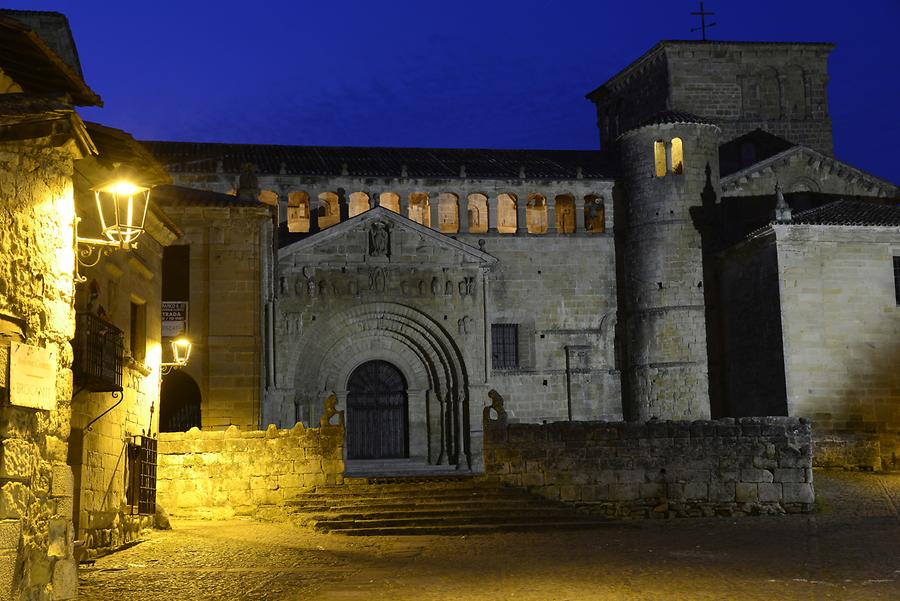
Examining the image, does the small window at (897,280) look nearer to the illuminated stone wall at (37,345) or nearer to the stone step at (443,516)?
the stone step at (443,516)

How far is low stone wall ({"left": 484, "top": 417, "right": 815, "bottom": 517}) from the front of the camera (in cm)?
1769

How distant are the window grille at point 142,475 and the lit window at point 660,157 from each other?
63.5ft

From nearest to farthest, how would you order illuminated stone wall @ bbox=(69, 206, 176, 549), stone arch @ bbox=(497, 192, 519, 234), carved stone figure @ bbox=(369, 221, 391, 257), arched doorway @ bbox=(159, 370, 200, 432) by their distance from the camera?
illuminated stone wall @ bbox=(69, 206, 176, 549), arched doorway @ bbox=(159, 370, 200, 432), carved stone figure @ bbox=(369, 221, 391, 257), stone arch @ bbox=(497, 192, 519, 234)

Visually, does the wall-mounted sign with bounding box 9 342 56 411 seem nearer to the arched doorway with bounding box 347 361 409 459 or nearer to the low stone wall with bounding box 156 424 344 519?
the low stone wall with bounding box 156 424 344 519

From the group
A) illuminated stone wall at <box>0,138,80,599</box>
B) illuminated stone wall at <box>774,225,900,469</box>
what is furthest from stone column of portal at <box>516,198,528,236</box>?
illuminated stone wall at <box>0,138,80,599</box>

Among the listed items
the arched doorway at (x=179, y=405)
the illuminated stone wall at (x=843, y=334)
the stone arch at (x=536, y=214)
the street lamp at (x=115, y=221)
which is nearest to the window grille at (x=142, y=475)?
the street lamp at (x=115, y=221)

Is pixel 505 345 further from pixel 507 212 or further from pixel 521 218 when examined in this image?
pixel 507 212

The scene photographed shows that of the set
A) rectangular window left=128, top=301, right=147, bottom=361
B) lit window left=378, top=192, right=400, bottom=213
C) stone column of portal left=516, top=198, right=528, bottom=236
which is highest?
lit window left=378, top=192, right=400, bottom=213

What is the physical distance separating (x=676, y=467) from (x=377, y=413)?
462 inches

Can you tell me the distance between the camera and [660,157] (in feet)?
102

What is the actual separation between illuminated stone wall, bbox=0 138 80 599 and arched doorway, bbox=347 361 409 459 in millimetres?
19907

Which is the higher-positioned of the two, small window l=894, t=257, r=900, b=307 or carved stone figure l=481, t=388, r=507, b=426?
small window l=894, t=257, r=900, b=307

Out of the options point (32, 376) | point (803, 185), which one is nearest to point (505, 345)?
point (803, 185)

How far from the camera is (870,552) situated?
40.3ft
